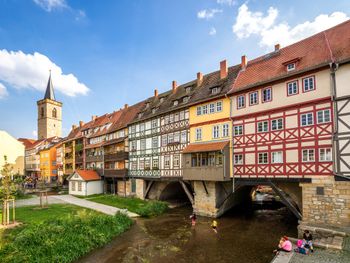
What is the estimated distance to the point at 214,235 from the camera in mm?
16969

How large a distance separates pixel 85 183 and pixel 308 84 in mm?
31155

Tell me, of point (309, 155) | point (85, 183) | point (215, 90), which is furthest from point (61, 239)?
point (85, 183)

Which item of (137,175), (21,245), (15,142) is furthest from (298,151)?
(15,142)

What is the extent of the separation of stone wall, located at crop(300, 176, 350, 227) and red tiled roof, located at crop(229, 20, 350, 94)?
7455mm

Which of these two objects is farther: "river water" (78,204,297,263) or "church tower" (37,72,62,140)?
"church tower" (37,72,62,140)

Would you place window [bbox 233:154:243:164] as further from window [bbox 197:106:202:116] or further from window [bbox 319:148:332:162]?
window [bbox 319:148:332:162]

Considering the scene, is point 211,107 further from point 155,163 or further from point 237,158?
point 155,163

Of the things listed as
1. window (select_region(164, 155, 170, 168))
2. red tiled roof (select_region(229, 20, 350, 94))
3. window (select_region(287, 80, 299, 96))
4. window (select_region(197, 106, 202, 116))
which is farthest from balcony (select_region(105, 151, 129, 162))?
window (select_region(287, 80, 299, 96))

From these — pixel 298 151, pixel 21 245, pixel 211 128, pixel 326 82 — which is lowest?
pixel 21 245

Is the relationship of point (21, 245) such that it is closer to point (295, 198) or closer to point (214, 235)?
point (214, 235)

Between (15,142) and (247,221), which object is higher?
(15,142)

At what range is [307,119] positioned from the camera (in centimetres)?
1590

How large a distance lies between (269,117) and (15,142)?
196 feet

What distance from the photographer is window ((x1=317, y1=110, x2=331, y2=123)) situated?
15.0 meters
